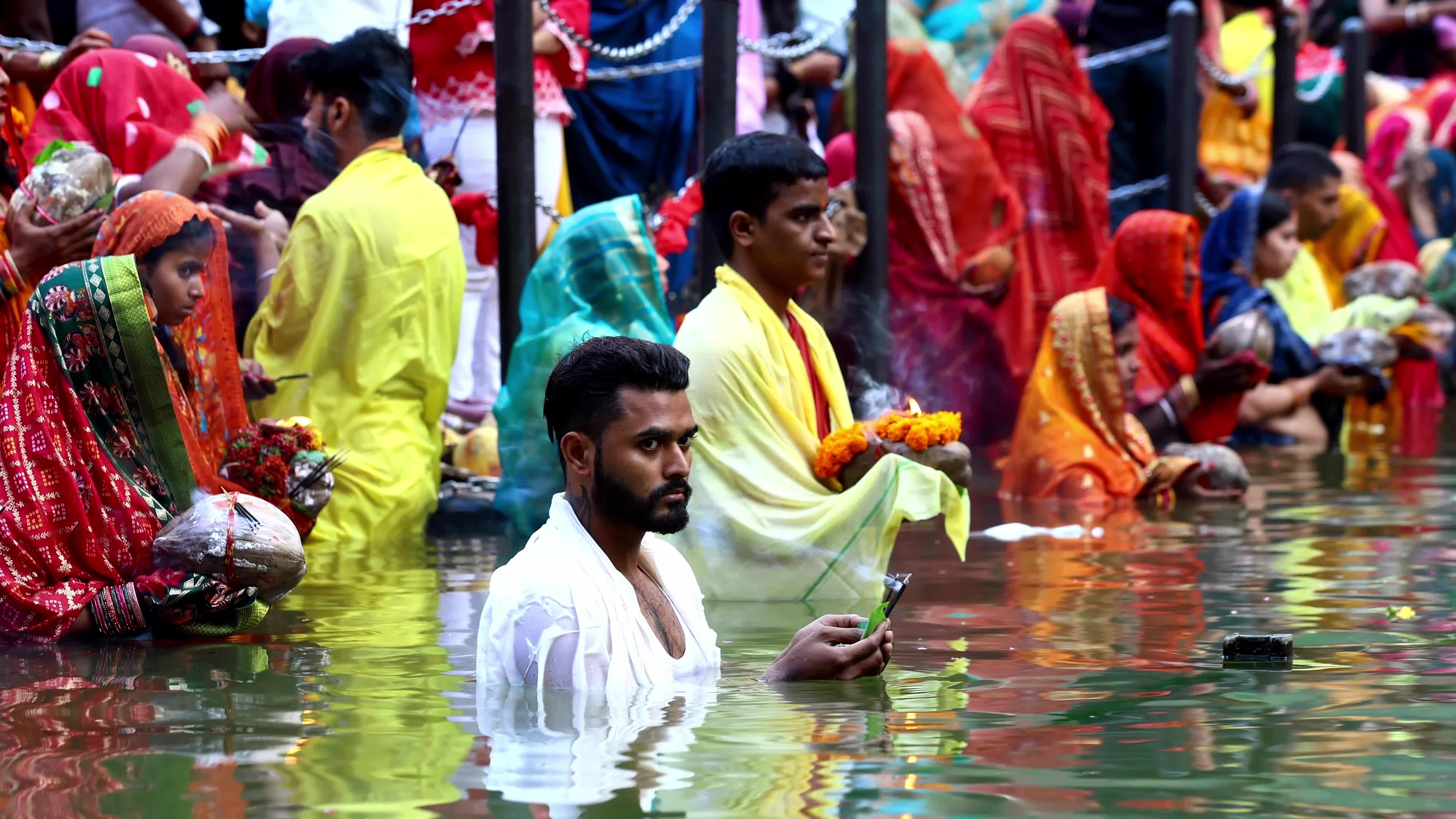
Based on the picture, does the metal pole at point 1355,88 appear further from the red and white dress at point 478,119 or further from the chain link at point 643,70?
the red and white dress at point 478,119

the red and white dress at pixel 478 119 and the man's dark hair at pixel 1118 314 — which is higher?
the red and white dress at pixel 478 119

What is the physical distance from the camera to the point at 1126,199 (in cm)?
1585

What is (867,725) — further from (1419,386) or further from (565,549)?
(1419,386)

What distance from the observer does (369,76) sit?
29.1 ft

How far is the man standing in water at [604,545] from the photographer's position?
4.64 meters

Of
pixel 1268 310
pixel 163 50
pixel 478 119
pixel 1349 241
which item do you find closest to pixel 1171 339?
pixel 1268 310

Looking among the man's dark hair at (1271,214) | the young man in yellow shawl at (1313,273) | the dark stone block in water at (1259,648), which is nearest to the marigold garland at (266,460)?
the dark stone block in water at (1259,648)

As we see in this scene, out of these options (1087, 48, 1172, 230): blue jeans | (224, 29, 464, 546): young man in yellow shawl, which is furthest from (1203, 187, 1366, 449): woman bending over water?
(224, 29, 464, 546): young man in yellow shawl

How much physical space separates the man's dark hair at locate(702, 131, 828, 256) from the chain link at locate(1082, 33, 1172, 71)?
26.3 ft

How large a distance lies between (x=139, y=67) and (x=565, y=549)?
4.87 metres

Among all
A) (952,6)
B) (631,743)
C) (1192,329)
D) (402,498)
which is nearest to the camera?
(631,743)

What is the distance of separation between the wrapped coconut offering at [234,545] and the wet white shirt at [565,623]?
1361 mm

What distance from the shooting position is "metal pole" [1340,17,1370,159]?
17719 millimetres

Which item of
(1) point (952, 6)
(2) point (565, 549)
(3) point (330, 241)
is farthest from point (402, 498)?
(1) point (952, 6)
